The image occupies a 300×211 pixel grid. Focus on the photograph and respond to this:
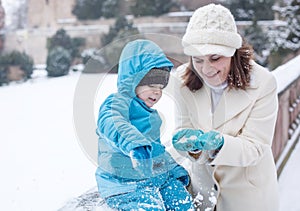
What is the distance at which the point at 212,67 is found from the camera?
59.9 inches

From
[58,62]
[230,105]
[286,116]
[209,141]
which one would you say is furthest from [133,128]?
[58,62]

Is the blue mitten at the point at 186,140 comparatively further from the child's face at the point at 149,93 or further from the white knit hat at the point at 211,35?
the white knit hat at the point at 211,35

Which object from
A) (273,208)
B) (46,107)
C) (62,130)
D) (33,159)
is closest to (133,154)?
(273,208)

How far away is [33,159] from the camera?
5023mm

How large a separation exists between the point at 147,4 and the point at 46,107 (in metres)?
9.87

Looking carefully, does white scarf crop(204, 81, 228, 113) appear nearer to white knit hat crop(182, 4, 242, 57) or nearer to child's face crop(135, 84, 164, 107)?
white knit hat crop(182, 4, 242, 57)

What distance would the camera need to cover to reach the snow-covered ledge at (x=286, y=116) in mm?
3361

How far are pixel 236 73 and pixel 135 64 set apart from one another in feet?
1.55

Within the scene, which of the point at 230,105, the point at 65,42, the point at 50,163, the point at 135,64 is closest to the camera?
the point at 135,64

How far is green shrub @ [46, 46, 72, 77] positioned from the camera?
541 inches

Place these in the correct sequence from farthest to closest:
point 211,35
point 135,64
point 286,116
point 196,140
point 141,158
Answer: point 286,116, point 211,35, point 196,140, point 135,64, point 141,158

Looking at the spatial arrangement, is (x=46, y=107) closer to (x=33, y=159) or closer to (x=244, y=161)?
(x=33, y=159)

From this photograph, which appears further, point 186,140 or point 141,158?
point 186,140

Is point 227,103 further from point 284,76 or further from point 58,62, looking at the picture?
point 58,62
